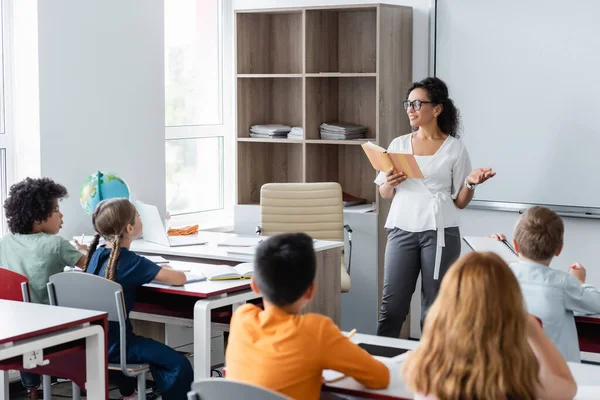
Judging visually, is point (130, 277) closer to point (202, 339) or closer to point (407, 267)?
point (202, 339)

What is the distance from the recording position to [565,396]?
82.5 inches

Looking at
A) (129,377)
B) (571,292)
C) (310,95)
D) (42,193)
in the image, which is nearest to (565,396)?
(571,292)

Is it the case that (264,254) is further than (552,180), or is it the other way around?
(552,180)

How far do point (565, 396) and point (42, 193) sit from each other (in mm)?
2602

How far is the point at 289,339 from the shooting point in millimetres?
2195


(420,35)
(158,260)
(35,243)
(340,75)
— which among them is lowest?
(158,260)

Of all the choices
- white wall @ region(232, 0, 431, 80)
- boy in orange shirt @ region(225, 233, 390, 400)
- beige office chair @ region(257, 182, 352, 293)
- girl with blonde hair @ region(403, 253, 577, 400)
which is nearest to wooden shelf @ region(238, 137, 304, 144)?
beige office chair @ region(257, 182, 352, 293)

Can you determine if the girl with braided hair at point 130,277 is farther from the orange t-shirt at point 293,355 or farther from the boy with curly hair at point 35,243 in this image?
the orange t-shirt at point 293,355

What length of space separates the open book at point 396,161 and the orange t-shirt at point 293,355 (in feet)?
6.10

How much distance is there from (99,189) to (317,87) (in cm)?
181

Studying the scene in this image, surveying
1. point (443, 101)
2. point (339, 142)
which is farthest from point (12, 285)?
point (339, 142)

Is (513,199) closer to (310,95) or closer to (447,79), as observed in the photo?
(447,79)

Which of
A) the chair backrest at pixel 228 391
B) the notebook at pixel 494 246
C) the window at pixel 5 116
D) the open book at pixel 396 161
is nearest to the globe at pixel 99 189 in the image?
the window at pixel 5 116

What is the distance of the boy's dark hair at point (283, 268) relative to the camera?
7.38 feet
